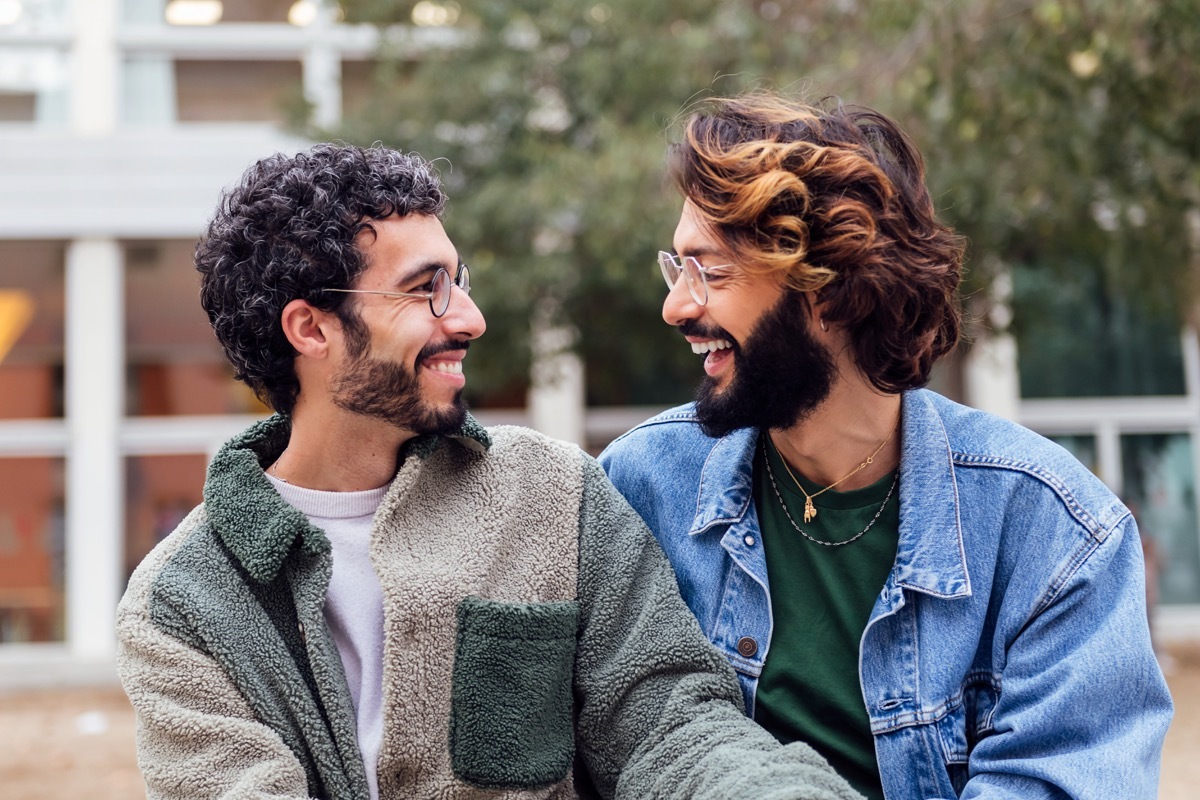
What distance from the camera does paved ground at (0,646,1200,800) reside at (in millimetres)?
8000

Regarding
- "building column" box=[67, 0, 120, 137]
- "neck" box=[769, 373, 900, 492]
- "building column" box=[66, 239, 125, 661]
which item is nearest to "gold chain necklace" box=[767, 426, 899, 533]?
"neck" box=[769, 373, 900, 492]

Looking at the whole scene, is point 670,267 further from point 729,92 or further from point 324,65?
point 324,65

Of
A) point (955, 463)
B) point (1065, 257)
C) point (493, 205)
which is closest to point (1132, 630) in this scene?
point (955, 463)

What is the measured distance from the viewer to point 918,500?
2.51 m

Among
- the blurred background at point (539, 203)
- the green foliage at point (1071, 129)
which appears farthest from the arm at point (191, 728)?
the blurred background at point (539, 203)

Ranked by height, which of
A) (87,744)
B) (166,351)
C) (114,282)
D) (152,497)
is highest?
(114,282)

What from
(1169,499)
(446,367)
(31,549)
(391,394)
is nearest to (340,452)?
(391,394)

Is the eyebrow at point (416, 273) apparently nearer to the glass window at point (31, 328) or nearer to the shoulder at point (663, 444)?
the shoulder at point (663, 444)

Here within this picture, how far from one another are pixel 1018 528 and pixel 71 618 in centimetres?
1199

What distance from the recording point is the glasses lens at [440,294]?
2.57 meters

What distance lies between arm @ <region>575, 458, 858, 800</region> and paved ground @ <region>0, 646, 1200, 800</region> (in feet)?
20.0

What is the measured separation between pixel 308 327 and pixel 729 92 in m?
6.49

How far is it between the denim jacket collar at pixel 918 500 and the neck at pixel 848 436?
2.4 inches

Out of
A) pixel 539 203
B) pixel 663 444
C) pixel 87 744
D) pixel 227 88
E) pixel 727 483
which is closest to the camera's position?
pixel 727 483
